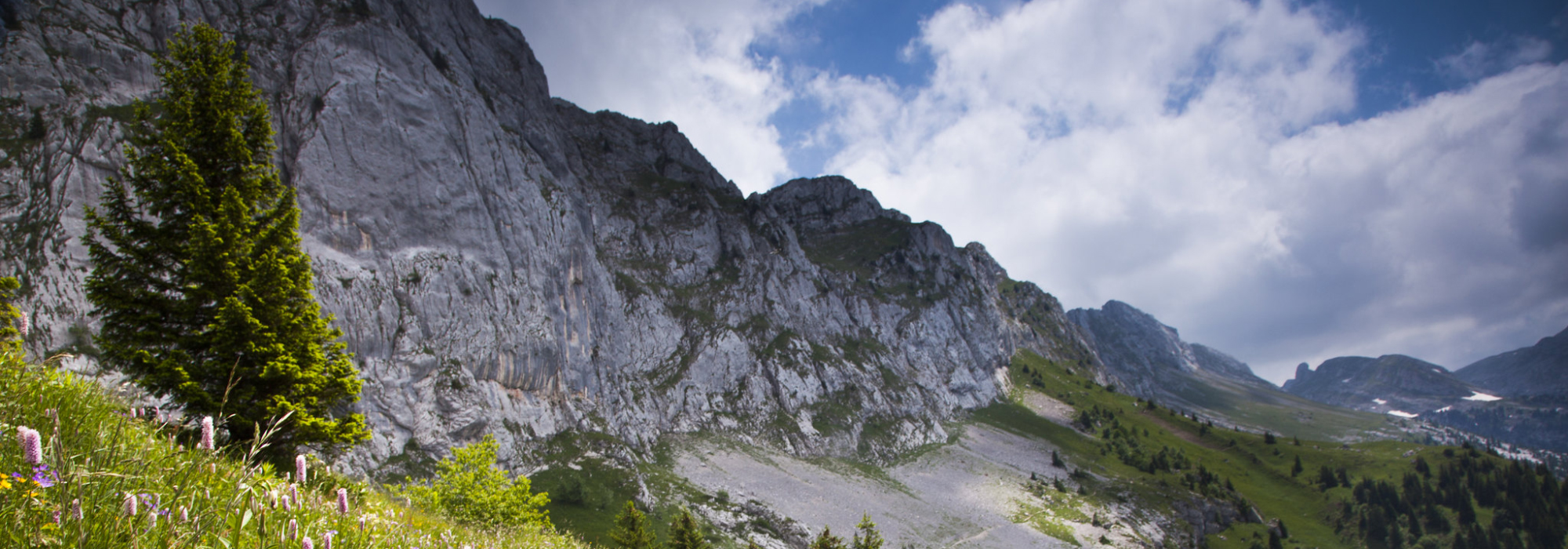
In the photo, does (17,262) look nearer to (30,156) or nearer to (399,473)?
(30,156)

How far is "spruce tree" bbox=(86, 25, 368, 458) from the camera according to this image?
15.9m

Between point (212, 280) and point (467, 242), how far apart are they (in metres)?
86.9

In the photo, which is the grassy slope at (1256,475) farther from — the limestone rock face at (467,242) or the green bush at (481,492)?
the green bush at (481,492)

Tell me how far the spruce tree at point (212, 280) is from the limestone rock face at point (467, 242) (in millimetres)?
21252

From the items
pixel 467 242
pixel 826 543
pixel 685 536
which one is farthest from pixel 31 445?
pixel 467 242

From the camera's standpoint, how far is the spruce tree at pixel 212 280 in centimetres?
1591

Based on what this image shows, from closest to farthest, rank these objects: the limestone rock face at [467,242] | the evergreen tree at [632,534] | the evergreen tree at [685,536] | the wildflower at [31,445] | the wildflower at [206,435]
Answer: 1. the wildflower at [31,445]
2. the wildflower at [206,435]
3. the evergreen tree at [632,534]
4. the evergreen tree at [685,536]
5. the limestone rock face at [467,242]

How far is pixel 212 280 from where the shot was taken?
54.6ft

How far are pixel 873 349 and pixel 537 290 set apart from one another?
107m

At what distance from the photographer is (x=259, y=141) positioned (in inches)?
741

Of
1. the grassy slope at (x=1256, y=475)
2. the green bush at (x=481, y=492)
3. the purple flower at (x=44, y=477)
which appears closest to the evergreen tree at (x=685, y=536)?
the green bush at (x=481, y=492)

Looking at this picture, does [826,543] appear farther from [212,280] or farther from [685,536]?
[212,280]

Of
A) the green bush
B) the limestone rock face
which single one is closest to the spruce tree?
the green bush

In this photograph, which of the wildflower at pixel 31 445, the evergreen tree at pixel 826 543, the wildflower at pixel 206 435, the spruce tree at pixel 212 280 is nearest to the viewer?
the wildflower at pixel 31 445
